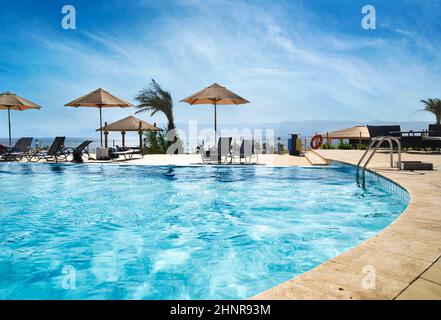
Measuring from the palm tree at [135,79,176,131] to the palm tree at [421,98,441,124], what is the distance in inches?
855

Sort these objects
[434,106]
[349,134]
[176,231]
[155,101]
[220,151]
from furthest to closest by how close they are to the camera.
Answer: [434,106] < [349,134] < [155,101] < [220,151] < [176,231]

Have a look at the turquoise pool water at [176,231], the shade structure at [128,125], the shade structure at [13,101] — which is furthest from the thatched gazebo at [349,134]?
the shade structure at [13,101]

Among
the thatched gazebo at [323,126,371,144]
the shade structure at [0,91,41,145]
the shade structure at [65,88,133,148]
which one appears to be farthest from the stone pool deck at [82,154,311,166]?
the thatched gazebo at [323,126,371,144]

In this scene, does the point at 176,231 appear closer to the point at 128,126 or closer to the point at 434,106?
the point at 128,126

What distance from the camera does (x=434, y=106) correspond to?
2634 cm

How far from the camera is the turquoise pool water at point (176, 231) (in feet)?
10.6

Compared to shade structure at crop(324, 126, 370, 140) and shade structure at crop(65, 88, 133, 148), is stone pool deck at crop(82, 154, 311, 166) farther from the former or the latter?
shade structure at crop(324, 126, 370, 140)

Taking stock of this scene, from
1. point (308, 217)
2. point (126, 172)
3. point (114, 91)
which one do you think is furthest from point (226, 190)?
point (114, 91)

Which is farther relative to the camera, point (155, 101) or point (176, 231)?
point (155, 101)

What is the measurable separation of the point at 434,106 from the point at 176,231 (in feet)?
95.0

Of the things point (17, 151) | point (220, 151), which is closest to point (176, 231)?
point (220, 151)

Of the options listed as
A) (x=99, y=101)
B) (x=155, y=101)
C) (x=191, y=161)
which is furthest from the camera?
(x=155, y=101)

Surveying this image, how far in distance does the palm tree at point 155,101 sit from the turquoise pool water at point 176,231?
10.8 m

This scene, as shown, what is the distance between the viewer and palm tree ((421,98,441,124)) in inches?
1036
